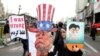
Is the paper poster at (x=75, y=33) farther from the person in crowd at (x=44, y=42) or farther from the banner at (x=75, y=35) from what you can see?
the person in crowd at (x=44, y=42)

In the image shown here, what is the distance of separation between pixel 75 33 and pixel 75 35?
0.32 feet

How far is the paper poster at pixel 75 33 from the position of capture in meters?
9.57

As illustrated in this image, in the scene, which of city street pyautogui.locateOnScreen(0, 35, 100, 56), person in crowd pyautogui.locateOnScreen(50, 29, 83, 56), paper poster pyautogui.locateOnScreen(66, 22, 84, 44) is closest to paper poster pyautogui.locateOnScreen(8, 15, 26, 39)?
person in crowd pyautogui.locateOnScreen(50, 29, 83, 56)

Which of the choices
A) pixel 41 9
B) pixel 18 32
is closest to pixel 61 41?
pixel 18 32

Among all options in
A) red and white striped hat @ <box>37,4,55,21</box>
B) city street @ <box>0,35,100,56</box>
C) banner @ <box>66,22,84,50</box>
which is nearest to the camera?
red and white striped hat @ <box>37,4,55,21</box>

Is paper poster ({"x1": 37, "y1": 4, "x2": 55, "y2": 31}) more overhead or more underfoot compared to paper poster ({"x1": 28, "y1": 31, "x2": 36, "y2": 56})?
more overhead

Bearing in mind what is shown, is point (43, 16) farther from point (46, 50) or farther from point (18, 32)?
point (18, 32)

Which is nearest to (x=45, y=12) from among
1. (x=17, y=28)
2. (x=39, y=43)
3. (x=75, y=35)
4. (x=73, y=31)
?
(x=39, y=43)

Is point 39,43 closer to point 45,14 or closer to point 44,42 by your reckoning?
point 44,42

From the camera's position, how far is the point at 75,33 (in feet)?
31.8

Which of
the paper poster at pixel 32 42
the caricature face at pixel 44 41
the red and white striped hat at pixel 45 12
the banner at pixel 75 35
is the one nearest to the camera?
the red and white striped hat at pixel 45 12

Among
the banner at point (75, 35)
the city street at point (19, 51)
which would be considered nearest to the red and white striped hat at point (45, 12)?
the banner at point (75, 35)

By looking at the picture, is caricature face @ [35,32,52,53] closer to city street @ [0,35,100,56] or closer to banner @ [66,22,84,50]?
banner @ [66,22,84,50]

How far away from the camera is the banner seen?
31.3ft
